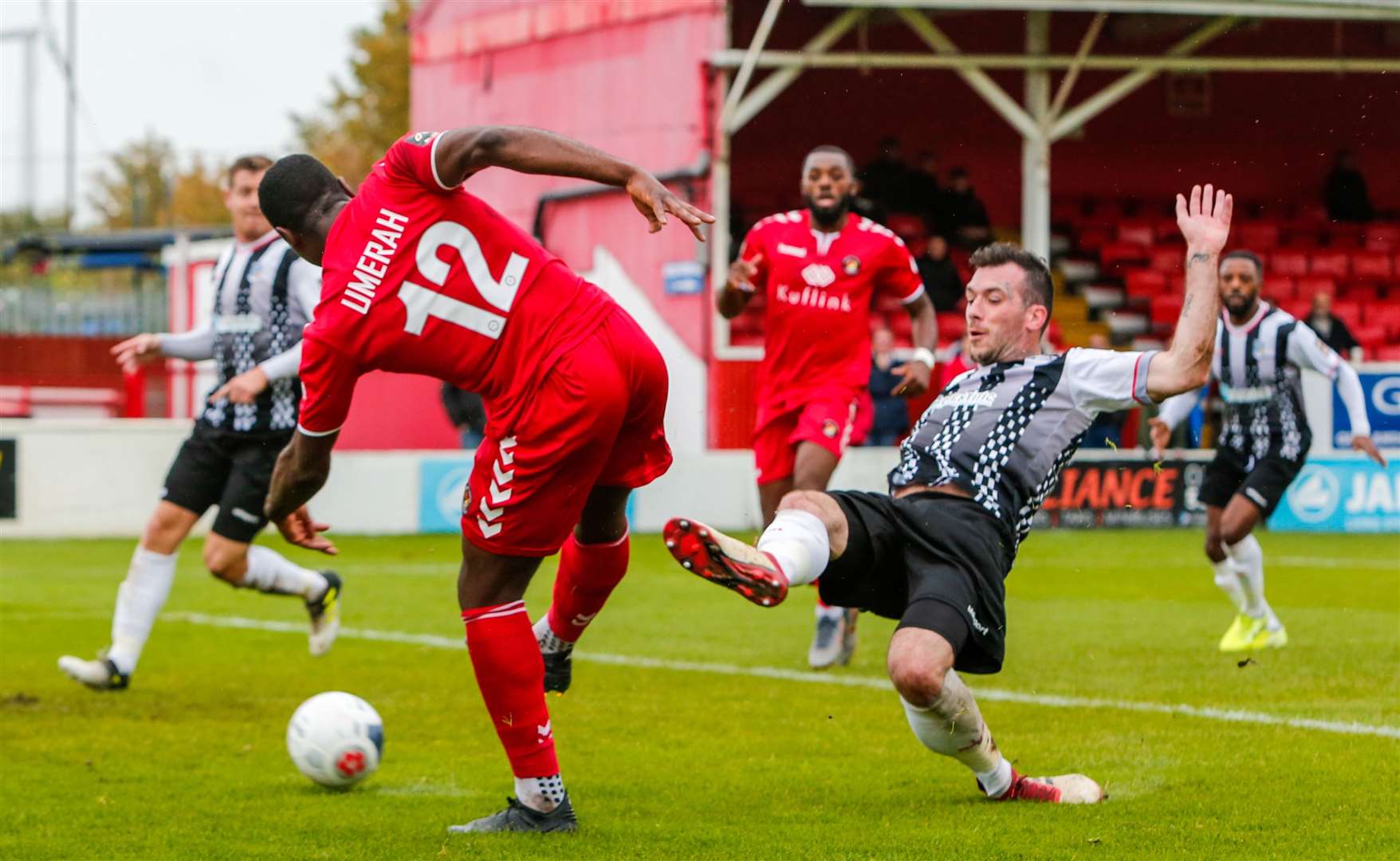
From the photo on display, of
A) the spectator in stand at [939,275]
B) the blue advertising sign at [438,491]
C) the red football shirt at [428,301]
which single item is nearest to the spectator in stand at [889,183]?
the spectator in stand at [939,275]

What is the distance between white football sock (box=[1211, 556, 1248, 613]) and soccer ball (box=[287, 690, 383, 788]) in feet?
17.9

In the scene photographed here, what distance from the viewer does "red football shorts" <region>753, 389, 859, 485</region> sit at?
8812 mm

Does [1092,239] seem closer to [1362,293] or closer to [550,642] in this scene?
[1362,293]

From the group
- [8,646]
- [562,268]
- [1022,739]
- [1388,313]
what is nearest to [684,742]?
[1022,739]

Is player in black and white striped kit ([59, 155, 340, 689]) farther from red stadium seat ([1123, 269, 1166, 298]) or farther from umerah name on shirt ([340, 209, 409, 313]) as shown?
red stadium seat ([1123, 269, 1166, 298])

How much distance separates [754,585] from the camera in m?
4.43

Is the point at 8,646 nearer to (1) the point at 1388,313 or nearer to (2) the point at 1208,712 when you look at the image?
(2) the point at 1208,712

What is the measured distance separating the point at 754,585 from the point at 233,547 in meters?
4.29

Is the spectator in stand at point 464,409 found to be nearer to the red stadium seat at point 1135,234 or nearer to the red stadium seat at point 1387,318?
the red stadium seat at point 1135,234

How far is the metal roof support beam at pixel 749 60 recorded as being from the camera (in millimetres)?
19656

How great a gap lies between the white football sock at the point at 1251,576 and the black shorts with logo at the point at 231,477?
510 cm

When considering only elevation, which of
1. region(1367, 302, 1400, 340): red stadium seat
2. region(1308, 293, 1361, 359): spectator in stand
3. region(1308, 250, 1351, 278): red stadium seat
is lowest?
region(1308, 293, 1361, 359): spectator in stand

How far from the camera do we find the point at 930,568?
201 inches

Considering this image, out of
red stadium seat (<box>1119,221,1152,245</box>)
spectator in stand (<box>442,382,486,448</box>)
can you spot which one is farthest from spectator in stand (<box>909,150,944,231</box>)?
spectator in stand (<box>442,382,486,448</box>)
